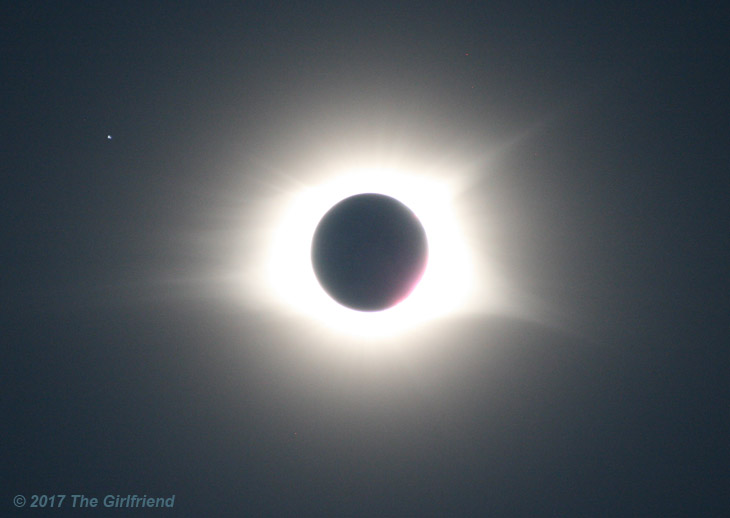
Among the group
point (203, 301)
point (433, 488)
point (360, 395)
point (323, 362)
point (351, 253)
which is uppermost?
point (203, 301)

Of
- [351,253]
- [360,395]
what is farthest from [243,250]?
[360,395]

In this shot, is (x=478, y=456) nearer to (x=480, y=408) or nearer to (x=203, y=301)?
(x=480, y=408)

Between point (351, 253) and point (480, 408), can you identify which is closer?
point (351, 253)

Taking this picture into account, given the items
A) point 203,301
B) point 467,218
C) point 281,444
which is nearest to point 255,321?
point 203,301

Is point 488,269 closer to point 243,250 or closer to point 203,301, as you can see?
point 243,250

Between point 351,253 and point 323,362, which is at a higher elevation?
Answer: point 351,253

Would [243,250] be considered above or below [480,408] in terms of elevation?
above
